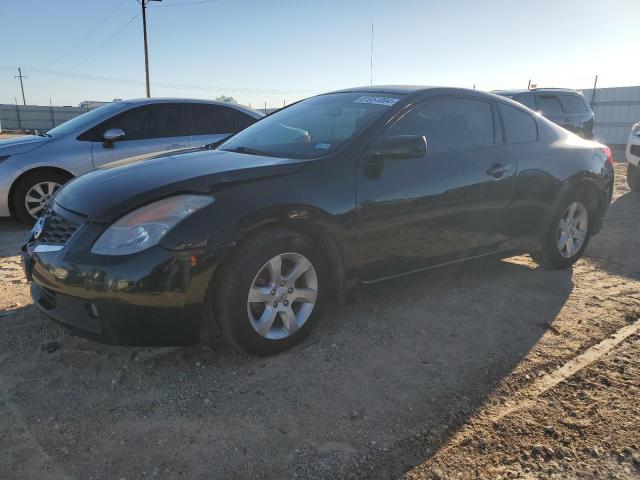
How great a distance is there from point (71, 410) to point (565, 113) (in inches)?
472

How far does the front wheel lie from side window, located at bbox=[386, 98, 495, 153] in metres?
1.10

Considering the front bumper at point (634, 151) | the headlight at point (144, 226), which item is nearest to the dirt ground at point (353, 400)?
the headlight at point (144, 226)

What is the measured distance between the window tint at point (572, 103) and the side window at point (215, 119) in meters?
8.22

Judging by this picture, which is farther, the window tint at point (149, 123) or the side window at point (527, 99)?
the side window at point (527, 99)

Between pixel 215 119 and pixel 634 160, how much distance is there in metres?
7.04

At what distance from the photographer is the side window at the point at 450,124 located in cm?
354

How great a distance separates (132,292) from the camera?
2512mm

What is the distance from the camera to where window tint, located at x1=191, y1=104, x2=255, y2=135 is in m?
6.66

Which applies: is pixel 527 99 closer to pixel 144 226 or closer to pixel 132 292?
pixel 144 226

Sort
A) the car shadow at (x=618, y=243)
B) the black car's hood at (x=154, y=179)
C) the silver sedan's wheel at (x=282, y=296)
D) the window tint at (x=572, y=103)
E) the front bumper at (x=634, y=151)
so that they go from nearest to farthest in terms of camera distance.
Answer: the black car's hood at (x=154, y=179) → the silver sedan's wheel at (x=282, y=296) → the car shadow at (x=618, y=243) → the front bumper at (x=634, y=151) → the window tint at (x=572, y=103)

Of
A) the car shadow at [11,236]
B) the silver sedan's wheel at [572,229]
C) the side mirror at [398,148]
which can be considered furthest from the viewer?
the car shadow at [11,236]

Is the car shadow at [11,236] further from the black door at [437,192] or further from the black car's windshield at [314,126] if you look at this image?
the black door at [437,192]

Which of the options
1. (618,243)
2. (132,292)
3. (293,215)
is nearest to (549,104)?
(618,243)

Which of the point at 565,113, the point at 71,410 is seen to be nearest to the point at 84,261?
the point at 71,410
